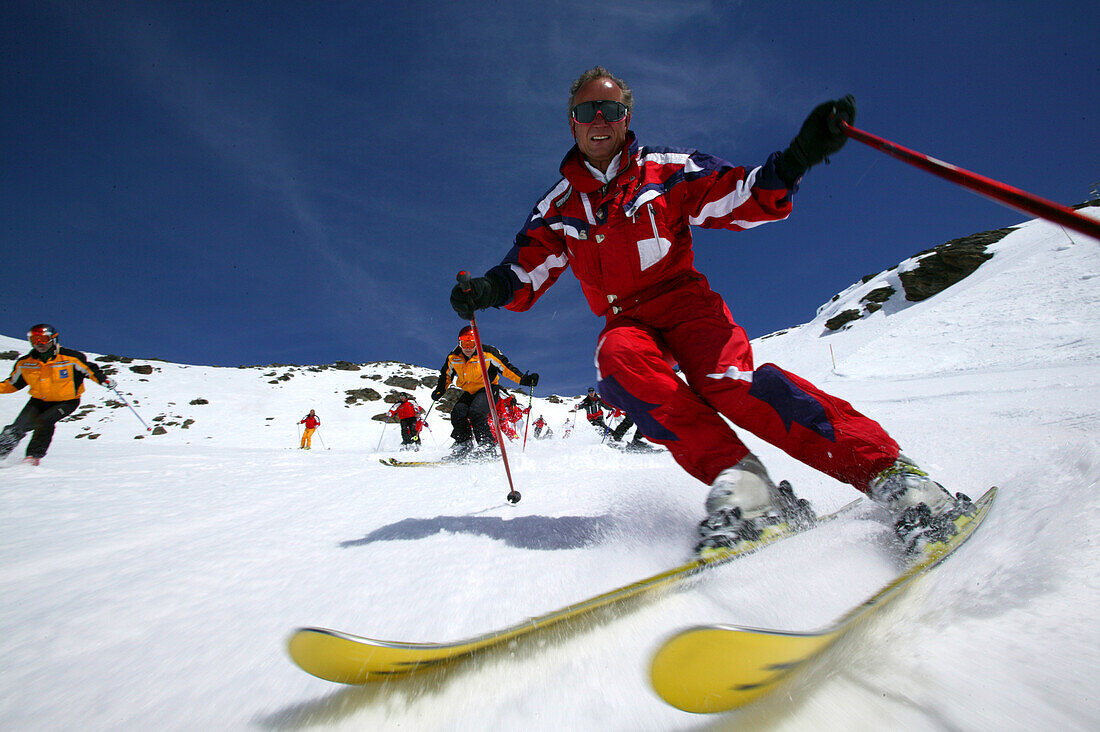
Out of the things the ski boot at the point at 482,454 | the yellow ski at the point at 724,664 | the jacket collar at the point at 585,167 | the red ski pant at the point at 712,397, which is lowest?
the yellow ski at the point at 724,664

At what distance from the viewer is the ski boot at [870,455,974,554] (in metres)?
1.31

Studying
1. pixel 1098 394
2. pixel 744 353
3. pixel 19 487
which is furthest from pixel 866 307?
pixel 19 487

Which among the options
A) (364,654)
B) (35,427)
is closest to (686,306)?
(364,654)

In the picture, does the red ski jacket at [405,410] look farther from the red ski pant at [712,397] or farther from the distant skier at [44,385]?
the red ski pant at [712,397]

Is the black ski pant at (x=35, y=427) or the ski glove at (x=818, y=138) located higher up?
the black ski pant at (x=35, y=427)

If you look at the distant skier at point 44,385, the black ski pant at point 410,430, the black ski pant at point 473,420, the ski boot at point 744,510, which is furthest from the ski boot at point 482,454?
the black ski pant at point 410,430

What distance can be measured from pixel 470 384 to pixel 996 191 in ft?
20.7

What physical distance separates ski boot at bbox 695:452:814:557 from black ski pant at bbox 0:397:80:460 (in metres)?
7.10

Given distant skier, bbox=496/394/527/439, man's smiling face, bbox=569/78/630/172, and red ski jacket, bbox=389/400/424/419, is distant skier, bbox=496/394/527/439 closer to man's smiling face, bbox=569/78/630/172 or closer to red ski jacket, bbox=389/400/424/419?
red ski jacket, bbox=389/400/424/419

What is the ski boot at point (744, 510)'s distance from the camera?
4.55 ft

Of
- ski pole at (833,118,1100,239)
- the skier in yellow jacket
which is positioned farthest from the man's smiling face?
the skier in yellow jacket

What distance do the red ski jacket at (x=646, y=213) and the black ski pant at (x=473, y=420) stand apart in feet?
14.0

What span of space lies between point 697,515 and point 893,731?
1293mm

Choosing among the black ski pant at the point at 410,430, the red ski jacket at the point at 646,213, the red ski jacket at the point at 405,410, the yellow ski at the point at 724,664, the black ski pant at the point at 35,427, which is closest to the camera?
the yellow ski at the point at 724,664
